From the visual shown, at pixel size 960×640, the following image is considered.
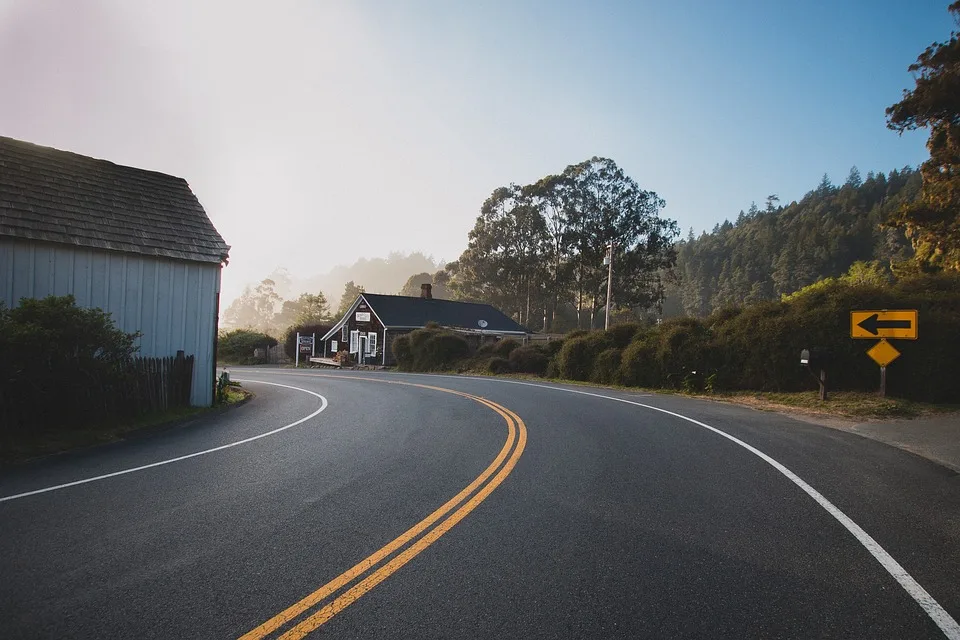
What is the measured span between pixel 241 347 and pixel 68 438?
40233 mm

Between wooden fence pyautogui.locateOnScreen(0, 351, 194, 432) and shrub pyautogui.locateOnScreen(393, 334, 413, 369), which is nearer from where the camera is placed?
wooden fence pyautogui.locateOnScreen(0, 351, 194, 432)

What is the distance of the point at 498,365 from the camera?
28.8 meters

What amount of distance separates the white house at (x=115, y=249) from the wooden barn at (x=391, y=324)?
24.7 meters

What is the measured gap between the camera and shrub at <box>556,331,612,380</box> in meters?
22.8

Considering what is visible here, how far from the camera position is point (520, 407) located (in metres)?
12.8

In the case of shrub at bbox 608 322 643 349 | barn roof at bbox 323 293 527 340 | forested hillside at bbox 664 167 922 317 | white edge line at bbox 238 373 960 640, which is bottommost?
white edge line at bbox 238 373 960 640

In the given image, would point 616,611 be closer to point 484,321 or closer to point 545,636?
point 545,636

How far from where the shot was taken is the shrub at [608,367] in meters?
20.8

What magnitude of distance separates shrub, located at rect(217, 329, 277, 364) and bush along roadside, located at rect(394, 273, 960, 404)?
3304 centimetres

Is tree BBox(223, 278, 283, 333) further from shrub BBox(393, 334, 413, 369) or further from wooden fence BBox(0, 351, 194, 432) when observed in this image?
wooden fence BBox(0, 351, 194, 432)

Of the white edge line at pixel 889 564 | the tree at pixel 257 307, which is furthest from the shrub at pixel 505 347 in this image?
the tree at pixel 257 307

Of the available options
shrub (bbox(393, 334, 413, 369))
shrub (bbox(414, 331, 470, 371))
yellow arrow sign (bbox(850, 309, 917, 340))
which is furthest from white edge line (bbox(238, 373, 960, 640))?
shrub (bbox(393, 334, 413, 369))

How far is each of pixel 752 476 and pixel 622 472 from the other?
1.51 meters

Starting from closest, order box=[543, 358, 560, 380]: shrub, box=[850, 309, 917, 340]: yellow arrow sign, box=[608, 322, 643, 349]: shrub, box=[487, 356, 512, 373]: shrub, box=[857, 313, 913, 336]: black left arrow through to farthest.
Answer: box=[850, 309, 917, 340]: yellow arrow sign
box=[857, 313, 913, 336]: black left arrow
box=[608, 322, 643, 349]: shrub
box=[543, 358, 560, 380]: shrub
box=[487, 356, 512, 373]: shrub
